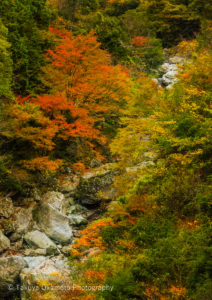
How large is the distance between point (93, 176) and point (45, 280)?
1012 cm

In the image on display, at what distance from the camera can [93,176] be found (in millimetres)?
A: 18734

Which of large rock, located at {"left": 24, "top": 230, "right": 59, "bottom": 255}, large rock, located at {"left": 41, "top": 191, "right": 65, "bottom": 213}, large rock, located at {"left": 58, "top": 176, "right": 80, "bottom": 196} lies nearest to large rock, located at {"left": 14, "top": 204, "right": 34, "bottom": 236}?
large rock, located at {"left": 24, "top": 230, "right": 59, "bottom": 255}

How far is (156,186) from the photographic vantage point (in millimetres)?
10500

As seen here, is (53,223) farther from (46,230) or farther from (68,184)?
(68,184)

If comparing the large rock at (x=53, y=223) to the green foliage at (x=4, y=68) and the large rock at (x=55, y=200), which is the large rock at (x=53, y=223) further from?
the green foliage at (x=4, y=68)

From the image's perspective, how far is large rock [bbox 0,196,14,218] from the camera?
14.7 m

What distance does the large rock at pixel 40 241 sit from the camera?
13.2m

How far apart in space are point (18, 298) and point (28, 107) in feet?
29.3

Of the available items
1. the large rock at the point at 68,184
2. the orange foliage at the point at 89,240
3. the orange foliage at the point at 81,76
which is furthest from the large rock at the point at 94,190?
the orange foliage at the point at 89,240

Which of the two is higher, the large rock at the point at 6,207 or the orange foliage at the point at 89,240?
the orange foliage at the point at 89,240

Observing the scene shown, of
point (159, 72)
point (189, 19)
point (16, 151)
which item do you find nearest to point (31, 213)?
point (16, 151)

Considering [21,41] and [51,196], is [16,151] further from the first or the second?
[21,41]

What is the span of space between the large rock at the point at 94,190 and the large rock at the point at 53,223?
9.26 feet

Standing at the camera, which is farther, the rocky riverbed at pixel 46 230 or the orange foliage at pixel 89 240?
the orange foliage at pixel 89 240
